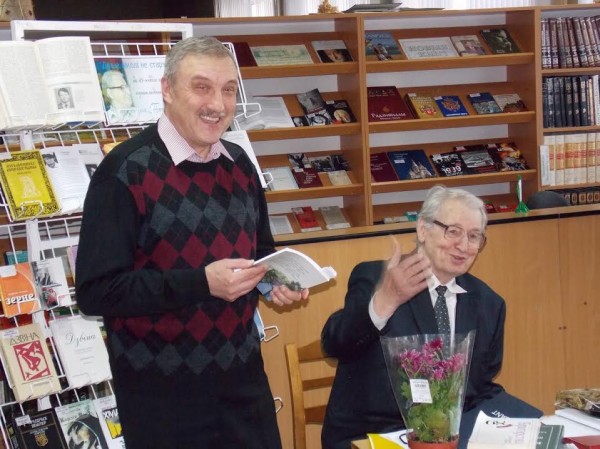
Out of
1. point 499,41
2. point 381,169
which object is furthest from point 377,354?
point 499,41

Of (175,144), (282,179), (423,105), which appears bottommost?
(282,179)

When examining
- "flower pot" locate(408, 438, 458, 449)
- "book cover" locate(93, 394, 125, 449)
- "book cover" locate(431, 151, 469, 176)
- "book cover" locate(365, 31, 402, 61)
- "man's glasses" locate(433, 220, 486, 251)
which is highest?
"book cover" locate(365, 31, 402, 61)

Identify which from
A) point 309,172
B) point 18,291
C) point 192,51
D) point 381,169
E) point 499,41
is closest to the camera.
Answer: point 192,51

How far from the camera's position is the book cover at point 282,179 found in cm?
601

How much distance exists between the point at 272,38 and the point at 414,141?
137 cm

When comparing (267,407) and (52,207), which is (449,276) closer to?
(267,407)

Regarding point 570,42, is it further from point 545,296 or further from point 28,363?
point 28,363

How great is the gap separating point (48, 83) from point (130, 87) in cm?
34

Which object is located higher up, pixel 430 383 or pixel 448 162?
pixel 430 383

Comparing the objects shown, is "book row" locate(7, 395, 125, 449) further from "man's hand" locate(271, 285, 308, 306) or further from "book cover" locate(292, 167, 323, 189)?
"book cover" locate(292, 167, 323, 189)

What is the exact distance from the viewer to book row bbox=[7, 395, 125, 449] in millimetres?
2641

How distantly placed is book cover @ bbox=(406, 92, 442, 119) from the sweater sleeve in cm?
478

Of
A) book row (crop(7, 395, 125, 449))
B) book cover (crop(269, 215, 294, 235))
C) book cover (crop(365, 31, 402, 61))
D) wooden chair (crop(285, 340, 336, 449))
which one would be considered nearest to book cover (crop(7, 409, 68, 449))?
book row (crop(7, 395, 125, 449))

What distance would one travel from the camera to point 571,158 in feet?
21.5
